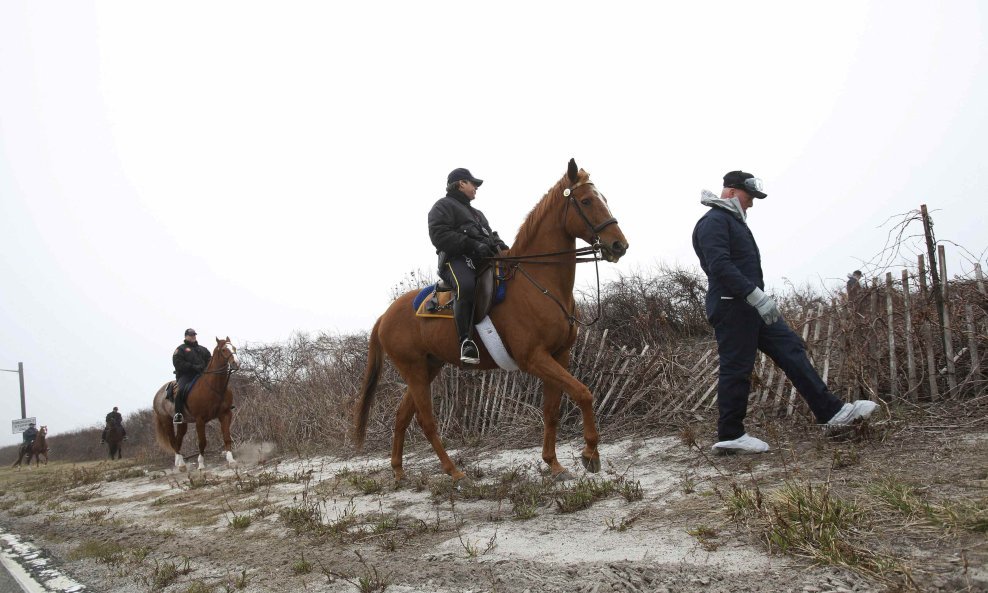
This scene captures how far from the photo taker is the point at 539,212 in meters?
5.55

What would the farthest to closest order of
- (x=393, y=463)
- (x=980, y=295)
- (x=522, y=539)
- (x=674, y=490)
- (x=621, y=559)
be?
(x=393, y=463) → (x=980, y=295) → (x=674, y=490) → (x=522, y=539) → (x=621, y=559)

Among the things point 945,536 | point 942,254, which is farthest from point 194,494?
point 942,254

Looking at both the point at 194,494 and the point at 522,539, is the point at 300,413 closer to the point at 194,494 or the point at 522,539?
the point at 194,494

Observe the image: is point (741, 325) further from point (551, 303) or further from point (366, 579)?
point (366, 579)

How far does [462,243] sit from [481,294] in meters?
0.53

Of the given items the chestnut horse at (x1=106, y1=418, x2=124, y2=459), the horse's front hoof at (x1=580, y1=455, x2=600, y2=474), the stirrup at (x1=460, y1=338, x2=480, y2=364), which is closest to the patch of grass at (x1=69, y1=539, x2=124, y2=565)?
the stirrup at (x1=460, y1=338, x2=480, y2=364)

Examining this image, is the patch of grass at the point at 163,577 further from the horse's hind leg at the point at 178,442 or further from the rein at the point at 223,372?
the horse's hind leg at the point at 178,442

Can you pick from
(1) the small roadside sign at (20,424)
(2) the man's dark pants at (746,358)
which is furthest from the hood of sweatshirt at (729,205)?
(1) the small roadside sign at (20,424)

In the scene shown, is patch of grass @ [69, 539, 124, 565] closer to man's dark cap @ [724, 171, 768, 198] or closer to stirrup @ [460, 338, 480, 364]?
stirrup @ [460, 338, 480, 364]

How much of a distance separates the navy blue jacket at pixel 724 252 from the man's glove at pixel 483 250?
1869 millimetres

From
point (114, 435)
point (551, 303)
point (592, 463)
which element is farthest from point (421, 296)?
point (114, 435)

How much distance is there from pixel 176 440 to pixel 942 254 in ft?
45.5

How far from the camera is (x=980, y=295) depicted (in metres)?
5.11

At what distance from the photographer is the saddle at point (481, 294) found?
539cm
